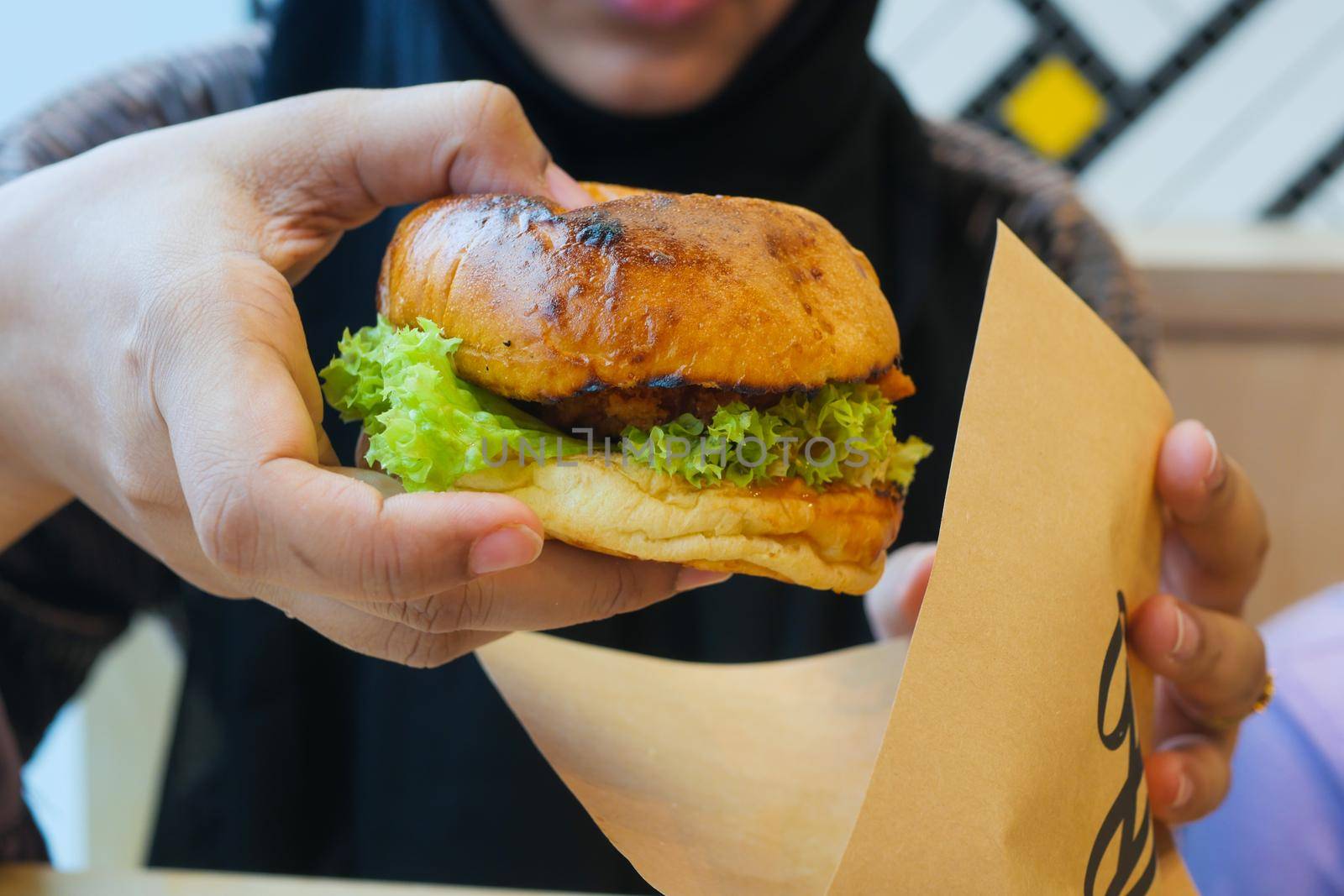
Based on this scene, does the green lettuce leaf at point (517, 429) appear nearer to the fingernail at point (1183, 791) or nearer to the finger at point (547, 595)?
the finger at point (547, 595)

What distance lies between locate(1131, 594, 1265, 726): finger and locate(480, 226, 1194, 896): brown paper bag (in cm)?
5

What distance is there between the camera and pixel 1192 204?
3652 mm

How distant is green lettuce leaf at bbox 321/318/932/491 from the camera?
109cm

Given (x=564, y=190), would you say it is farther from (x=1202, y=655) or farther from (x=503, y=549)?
(x=1202, y=655)

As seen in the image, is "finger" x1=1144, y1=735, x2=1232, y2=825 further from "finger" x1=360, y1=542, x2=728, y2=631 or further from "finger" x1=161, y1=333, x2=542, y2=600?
"finger" x1=161, y1=333, x2=542, y2=600

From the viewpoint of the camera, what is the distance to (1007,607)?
1.09 metres

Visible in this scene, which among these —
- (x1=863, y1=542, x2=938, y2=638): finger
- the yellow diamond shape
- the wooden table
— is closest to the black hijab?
(x1=863, y1=542, x2=938, y2=638): finger

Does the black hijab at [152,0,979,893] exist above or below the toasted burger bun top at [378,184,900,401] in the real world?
below

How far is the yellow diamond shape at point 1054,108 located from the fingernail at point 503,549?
10.2ft

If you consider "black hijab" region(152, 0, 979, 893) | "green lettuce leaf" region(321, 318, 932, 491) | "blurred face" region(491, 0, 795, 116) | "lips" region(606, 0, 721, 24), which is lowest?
"black hijab" region(152, 0, 979, 893)

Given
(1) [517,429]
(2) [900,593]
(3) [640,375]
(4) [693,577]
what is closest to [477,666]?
(2) [900,593]

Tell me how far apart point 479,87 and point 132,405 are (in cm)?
55

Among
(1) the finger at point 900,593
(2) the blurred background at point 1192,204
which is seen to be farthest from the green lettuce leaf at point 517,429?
(2) the blurred background at point 1192,204

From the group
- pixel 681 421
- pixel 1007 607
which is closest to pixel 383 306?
pixel 681 421
